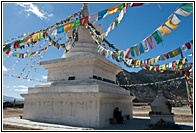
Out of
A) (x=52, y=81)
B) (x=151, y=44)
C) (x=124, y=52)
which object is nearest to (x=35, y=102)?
(x=52, y=81)

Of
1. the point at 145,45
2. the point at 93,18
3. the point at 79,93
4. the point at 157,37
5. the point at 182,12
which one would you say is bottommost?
the point at 79,93

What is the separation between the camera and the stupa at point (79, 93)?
25.6ft

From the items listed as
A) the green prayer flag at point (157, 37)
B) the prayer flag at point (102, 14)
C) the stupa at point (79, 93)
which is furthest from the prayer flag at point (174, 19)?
the stupa at point (79, 93)

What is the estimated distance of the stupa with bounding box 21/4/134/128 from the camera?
7793 mm

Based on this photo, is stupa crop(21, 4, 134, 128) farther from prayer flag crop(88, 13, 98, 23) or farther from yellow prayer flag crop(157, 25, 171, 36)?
yellow prayer flag crop(157, 25, 171, 36)

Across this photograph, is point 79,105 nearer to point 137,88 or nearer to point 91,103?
point 91,103

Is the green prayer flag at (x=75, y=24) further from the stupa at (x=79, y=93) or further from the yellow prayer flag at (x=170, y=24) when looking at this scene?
the yellow prayer flag at (x=170, y=24)

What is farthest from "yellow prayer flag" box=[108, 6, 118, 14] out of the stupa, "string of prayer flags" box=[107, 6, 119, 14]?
the stupa

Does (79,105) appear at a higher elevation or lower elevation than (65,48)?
lower

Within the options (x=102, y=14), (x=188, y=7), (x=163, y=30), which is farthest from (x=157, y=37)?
(x=102, y=14)

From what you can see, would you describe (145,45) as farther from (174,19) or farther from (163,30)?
(174,19)

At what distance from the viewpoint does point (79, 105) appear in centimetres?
809

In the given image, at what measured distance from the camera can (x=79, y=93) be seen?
7930 millimetres

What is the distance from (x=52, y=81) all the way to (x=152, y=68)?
18.9 feet
